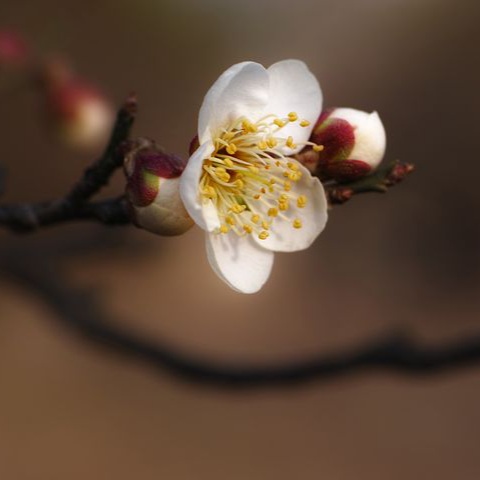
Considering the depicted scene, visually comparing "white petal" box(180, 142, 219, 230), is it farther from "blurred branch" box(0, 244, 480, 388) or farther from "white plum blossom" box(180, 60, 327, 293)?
"blurred branch" box(0, 244, 480, 388)

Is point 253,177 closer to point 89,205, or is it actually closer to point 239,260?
point 239,260

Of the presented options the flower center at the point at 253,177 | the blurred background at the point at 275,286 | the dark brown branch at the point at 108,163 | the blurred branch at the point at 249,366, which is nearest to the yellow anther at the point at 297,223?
the flower center at the point at 253,177

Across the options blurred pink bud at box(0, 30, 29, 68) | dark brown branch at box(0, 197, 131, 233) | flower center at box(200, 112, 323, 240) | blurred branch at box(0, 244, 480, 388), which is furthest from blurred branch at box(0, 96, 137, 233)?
blurred pink bud at box(0, 30, 29, 68)

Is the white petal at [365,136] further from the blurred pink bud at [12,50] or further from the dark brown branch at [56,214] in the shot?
the blurred pink bud at [12,50]

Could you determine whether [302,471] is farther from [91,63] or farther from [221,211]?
[221,211]

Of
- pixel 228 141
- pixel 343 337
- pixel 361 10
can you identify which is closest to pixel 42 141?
pixel 343 337
